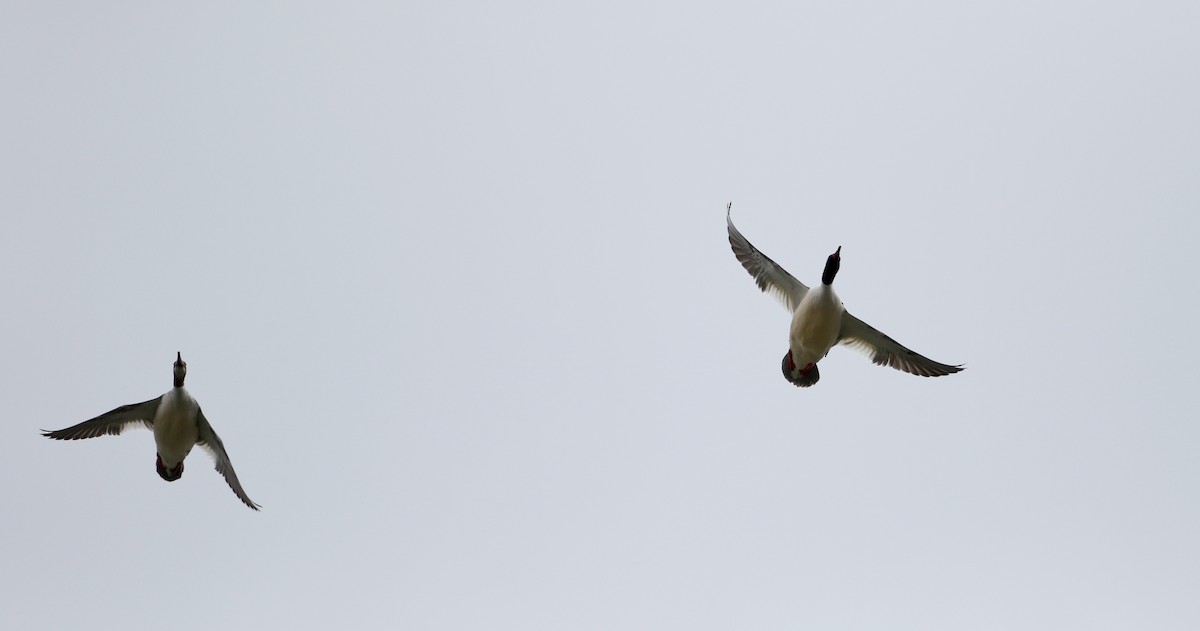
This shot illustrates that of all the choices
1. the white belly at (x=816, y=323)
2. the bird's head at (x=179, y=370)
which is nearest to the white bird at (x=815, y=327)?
the white belly at (x=816, y=323)

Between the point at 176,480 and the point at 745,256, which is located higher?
the point at 745,256

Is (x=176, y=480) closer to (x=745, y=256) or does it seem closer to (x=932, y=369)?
(x=745, y=256)

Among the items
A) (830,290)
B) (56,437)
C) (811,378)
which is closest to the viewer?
(830,290)

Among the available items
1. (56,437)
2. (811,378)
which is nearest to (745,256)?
(811,378)

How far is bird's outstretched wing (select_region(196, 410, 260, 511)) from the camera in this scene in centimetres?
2386

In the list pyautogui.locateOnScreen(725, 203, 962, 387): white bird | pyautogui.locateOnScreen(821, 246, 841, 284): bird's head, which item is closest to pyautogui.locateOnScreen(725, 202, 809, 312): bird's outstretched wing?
pyautogui.locateOnScreen(725, 203, 962, 387): white bird

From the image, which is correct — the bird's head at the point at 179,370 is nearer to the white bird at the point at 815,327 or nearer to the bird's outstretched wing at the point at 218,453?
the bird's outstretched wing at the point at 218,453

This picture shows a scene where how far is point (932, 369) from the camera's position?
21.8 metres

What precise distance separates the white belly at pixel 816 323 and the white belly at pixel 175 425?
1219cm

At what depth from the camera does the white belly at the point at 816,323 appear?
65.9ft

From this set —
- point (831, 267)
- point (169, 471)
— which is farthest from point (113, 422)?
point (831, 267)

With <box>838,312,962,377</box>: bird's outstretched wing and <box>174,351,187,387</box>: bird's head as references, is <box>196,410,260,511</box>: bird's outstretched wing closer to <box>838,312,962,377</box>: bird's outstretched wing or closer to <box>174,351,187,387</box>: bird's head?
<box>174,351,187,387</box>: bird's head

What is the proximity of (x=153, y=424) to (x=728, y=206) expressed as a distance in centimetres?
1298

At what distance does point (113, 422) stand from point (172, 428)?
74.1 inches
